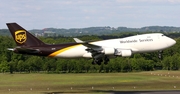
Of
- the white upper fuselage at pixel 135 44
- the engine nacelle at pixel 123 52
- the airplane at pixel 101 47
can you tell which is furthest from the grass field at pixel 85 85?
the engine nacelle at pixel 123 52

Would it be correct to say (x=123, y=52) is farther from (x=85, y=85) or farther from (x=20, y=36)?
(x=85, y=85)

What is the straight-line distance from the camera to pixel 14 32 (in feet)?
299

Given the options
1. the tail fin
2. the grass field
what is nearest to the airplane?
the tail fin

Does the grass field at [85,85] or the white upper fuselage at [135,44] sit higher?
the white upper fuselage at [135,44]

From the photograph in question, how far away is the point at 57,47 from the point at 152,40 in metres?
16.5

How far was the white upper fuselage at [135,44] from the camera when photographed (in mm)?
84188

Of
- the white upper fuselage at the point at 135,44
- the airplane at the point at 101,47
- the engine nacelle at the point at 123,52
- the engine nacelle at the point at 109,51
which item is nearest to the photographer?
the engine nacelle at the point at 123,52

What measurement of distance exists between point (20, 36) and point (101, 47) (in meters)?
15.5

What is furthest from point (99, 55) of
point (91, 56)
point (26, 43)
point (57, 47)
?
point (26, 43)

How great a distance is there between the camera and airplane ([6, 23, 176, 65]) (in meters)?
84.4

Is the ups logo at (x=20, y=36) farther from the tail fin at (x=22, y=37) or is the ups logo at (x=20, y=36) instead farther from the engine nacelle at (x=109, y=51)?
the engine nacelle at (x=109, y=51)

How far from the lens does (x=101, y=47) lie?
8625 cm

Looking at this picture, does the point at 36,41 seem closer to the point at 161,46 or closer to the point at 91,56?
the point at 91,56

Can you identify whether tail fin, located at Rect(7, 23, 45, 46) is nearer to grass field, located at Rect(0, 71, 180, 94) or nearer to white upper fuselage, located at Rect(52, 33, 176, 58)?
white upper fuselage, located at Rect(52, 33, 176, 58)
